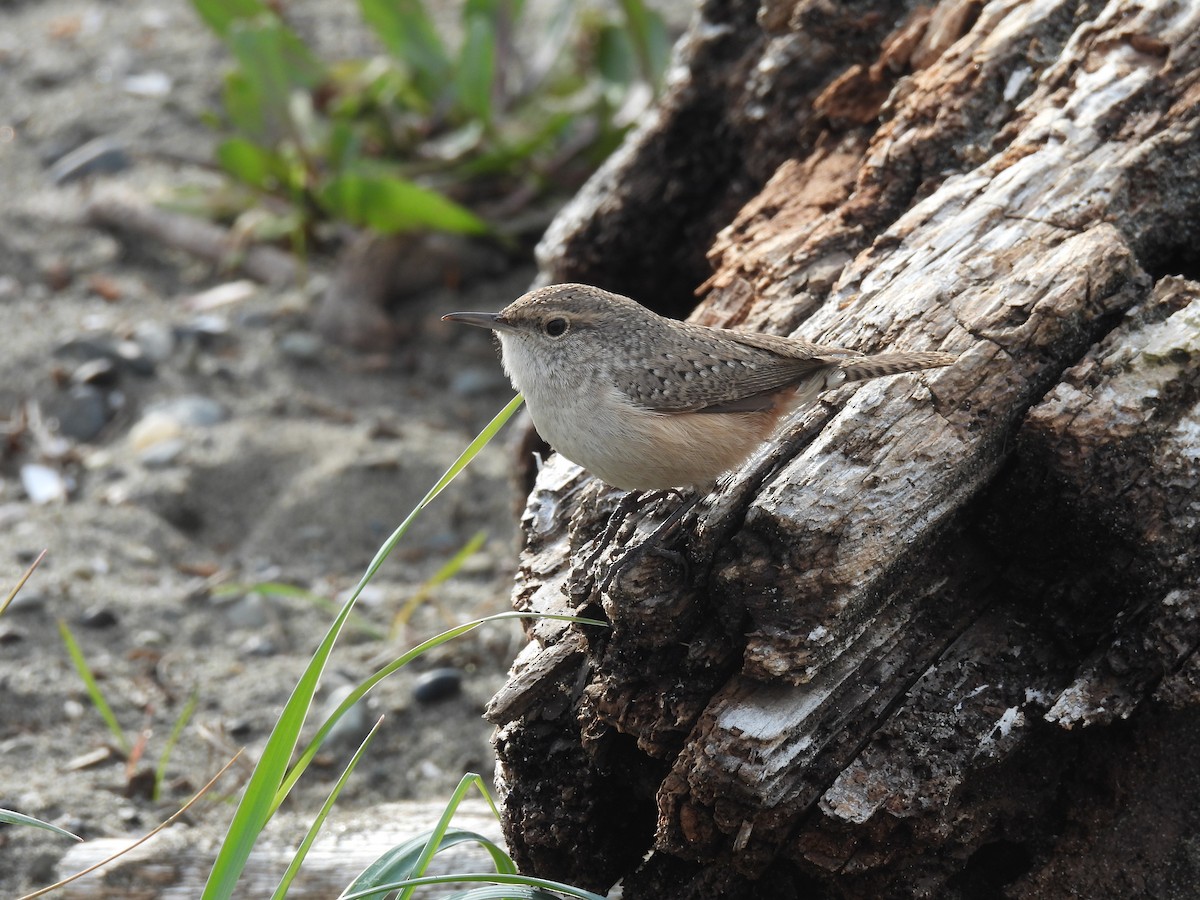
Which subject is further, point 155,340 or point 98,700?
point 155,340

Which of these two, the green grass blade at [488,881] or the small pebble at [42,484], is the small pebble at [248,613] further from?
the green grass blade at [488,881]

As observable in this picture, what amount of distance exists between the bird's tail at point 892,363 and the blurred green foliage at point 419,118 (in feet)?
13.8

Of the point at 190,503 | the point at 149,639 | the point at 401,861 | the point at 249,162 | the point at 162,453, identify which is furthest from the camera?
the point at 249,162

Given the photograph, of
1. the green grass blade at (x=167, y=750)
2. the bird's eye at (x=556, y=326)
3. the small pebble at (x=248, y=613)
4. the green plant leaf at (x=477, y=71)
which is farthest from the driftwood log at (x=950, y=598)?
the green plant leaf at (x=477, y=71)

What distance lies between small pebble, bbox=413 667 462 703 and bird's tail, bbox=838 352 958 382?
9.01ft

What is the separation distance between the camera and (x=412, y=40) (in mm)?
8016

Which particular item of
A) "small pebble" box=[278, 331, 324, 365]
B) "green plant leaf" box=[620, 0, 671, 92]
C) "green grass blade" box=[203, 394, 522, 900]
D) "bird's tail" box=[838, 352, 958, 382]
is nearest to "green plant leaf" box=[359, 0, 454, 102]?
"green plant leaf" box=[620, 0, 671, 92]

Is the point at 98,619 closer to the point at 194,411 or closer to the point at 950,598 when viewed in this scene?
→ the point at 194,411

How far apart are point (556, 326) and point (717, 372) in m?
0.59

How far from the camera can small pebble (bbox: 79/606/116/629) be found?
→ 579cm

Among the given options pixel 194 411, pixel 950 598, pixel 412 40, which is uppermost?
pixel 412 40

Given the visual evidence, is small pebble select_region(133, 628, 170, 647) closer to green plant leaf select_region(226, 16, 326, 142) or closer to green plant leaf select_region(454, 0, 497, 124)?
green plant leaf select_region(226, 16, 326, 142)

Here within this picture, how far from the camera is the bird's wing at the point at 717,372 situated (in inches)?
151

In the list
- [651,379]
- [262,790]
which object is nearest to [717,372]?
[651,379]
